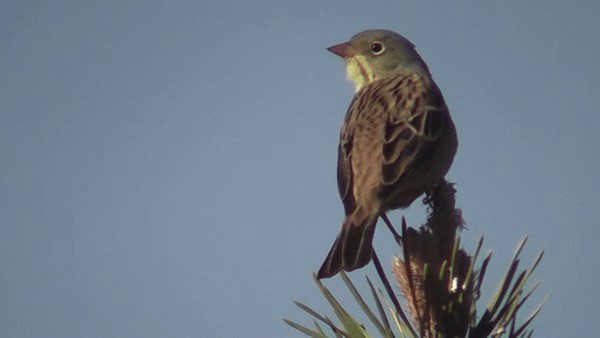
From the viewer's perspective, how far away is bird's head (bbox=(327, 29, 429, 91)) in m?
6.04

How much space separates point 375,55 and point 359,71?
17 centimetres

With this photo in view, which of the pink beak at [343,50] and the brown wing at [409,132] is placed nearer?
the brown wing at [409,132]

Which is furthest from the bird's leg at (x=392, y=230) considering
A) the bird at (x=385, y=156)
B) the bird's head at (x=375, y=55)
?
the bird's head at (x=375, y=55)

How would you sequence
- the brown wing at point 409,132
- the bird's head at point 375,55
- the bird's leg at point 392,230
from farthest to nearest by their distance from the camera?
the bird's head at point 375,55 < the brown wing at point 409,132 < the bird's leg at point 392,230

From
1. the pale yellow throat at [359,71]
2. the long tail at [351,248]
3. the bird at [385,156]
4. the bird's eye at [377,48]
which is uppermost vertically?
the bird's eye at [377,48]

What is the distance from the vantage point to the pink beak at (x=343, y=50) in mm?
6195

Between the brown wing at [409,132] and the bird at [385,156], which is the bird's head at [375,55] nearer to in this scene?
the bird at [385,156]

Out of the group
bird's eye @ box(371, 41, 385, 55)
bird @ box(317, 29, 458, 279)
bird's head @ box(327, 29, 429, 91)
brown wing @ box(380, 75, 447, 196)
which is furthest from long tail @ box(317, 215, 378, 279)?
bird's eye @ box(371, 41, 385, 55)

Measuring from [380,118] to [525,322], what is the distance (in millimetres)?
1936

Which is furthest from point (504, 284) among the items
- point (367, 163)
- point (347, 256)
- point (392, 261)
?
point (367, 163)

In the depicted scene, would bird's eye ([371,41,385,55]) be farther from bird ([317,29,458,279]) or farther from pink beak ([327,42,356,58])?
bird ([317,29,458,279])

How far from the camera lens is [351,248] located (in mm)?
3361

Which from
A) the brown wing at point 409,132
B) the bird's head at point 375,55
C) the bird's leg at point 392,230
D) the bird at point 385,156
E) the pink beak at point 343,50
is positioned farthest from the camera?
the pink beak at point 343,50

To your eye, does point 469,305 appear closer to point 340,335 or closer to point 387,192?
point 340,335
